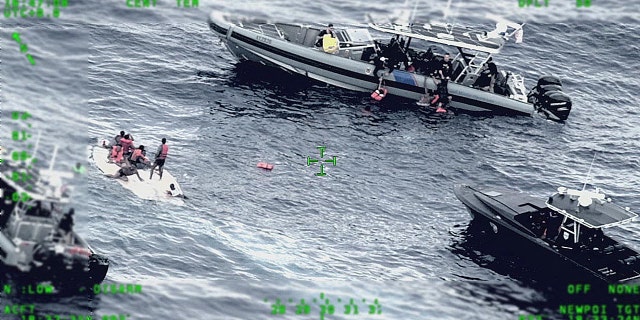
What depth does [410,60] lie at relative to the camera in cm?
8288

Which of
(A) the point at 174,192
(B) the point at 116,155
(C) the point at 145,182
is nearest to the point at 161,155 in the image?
(C) the point at 145,182

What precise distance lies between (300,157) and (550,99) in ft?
60.5

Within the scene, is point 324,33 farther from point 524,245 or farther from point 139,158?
point 524,245

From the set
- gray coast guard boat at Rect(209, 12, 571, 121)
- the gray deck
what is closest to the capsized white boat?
gray coast guard boat at Rect(209, 12, 571, 121)

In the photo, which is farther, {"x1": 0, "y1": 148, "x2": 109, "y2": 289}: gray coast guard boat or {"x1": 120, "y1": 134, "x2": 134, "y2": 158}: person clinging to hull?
{"x1": 120, "y1": 134, "x2": 134, "y2": 158}: person clinging to hull

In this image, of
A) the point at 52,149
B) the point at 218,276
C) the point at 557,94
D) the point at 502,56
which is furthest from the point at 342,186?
the point at 52,149

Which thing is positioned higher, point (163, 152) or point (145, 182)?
point (163, 152)

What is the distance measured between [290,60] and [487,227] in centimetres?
2304

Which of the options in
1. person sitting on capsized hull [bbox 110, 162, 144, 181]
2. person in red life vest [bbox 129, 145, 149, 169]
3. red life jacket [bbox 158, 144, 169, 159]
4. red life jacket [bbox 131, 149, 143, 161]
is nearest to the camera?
red life jacket [bbox 158, 144, 169, 159]

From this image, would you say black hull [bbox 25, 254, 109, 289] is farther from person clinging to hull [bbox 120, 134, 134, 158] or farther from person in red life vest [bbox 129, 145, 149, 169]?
person clinging to hull [bbox 120, 134, 134, 158]

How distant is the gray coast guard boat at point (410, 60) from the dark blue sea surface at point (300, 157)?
3.20ft

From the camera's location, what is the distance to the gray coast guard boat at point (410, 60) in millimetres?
81625

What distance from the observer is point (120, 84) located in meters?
79.4

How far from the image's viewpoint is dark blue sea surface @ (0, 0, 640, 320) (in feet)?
183
